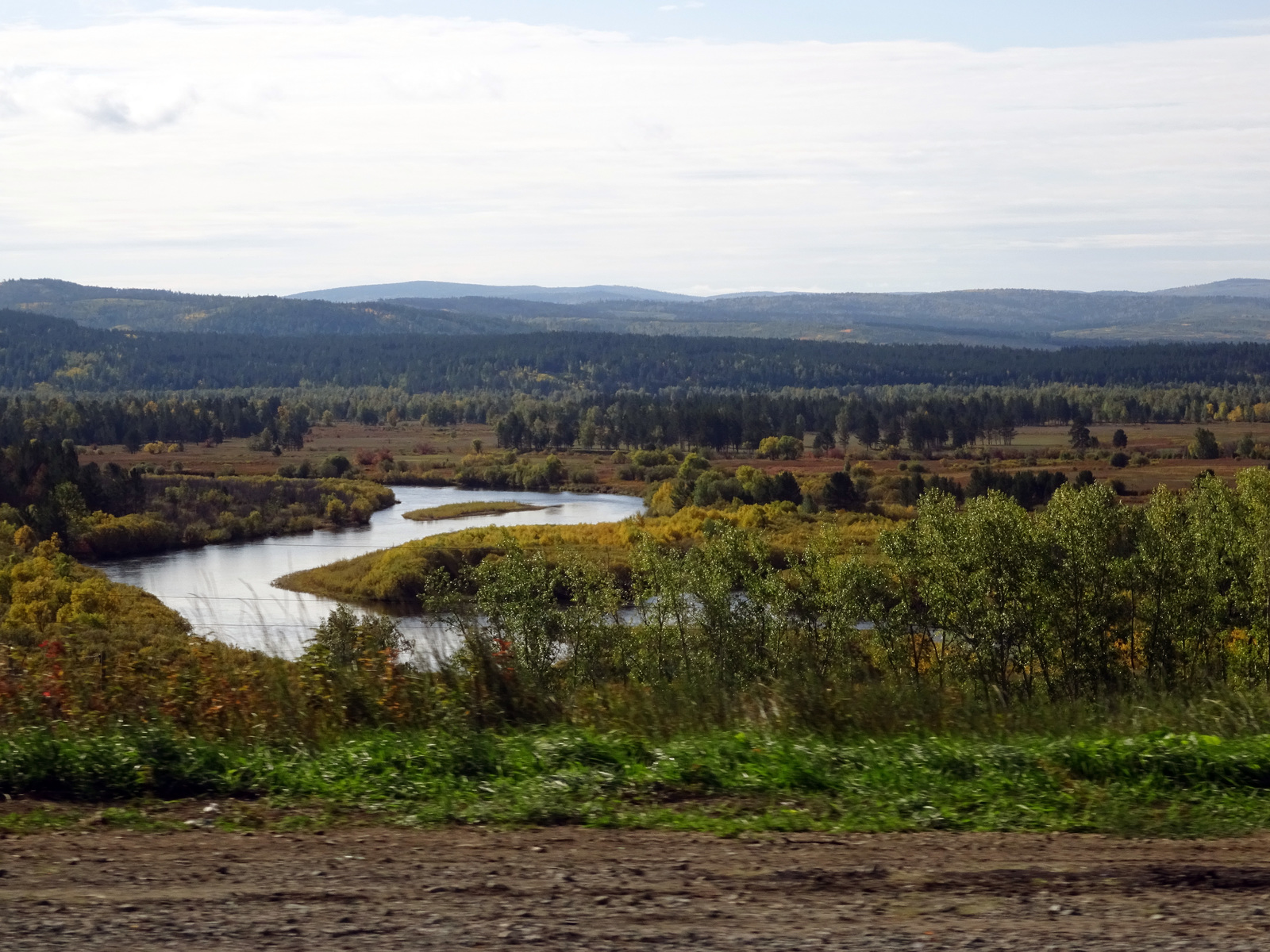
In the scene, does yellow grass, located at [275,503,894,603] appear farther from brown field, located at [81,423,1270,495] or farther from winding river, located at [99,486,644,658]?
brown field, located at [81,423,1270,495]

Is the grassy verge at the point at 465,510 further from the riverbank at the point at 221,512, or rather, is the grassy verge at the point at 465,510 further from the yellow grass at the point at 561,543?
the yellow grass at the point at 561,543

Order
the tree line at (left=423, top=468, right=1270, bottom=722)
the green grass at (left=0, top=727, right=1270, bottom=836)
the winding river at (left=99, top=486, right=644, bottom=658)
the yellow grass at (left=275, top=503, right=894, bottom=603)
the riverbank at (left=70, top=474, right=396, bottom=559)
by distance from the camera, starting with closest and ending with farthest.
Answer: the green grass at (left=0, top=727, right=1270, bottom=836)
the tree line at (left=423, top=468, right=1270, bottom=722)
the winding river at (left=99, top=486, right=644, bottom=658)
the yellow grass at (left=275, top=503, right=894, bottom=603)
the riverbank at (left=70, top=474, right=396, bottom=559)

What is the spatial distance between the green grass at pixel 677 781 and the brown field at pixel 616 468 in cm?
6939

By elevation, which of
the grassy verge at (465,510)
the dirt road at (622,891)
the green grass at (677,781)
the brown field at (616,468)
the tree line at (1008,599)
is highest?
the dirt road at (622,891)

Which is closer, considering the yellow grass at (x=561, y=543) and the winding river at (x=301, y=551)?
the winding river at (x=301, y=551)

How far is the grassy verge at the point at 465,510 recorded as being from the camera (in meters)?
75.7

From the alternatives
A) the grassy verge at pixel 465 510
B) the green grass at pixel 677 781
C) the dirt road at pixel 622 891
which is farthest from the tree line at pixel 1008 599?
the grassy verge at pixel 465 510

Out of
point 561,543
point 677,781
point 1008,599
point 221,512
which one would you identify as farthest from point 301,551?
point 677,781

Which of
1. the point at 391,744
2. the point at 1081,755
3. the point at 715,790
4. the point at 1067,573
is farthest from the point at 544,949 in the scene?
the point at 1067,573

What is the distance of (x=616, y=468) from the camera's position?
110 metres

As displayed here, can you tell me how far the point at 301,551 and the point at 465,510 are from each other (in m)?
18.6

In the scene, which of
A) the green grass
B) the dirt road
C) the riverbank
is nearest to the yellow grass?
the riverbank

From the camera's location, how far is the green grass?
577 cm

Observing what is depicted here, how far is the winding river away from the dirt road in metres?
17.0
